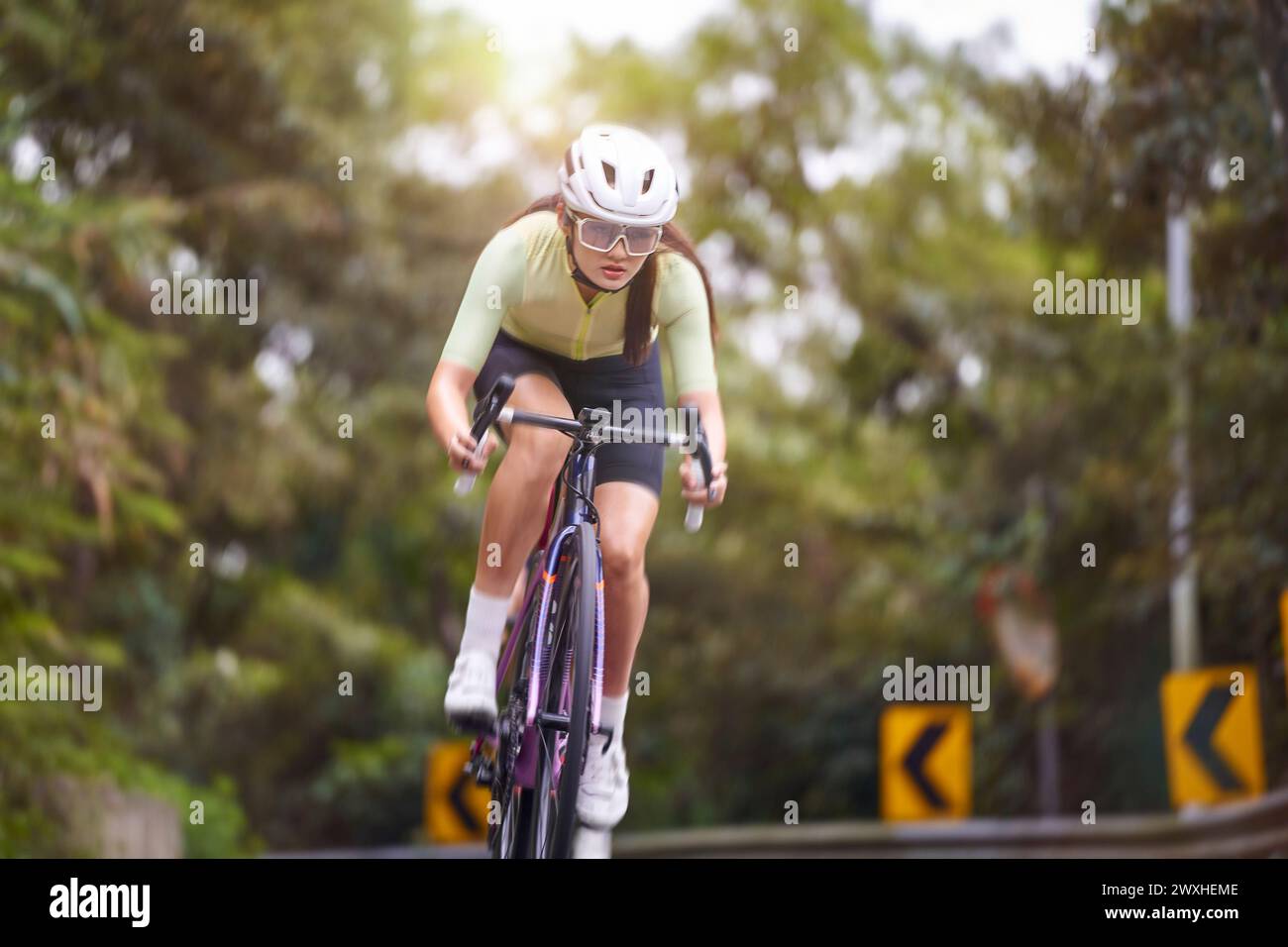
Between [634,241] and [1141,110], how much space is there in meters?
6.39

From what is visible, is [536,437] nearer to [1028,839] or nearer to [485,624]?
[485,624]

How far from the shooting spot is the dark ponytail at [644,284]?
17.0ft

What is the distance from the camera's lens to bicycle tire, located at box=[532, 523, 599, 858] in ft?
15.7

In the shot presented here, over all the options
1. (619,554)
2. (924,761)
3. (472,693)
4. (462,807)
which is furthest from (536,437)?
(462,807)

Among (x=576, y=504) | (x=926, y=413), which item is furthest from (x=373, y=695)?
(x=576, y=504)

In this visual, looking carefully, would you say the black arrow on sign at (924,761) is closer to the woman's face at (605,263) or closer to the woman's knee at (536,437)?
the woman's knee at (536,437)

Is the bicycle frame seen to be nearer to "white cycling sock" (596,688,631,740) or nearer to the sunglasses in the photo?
"white cycling sock" (596,688,631,740)

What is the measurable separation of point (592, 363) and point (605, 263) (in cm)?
56

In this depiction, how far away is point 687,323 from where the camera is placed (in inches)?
206

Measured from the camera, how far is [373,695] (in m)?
23.5

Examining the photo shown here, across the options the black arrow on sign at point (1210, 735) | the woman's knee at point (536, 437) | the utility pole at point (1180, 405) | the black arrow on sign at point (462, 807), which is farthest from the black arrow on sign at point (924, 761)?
the woman's knee at point (536, 437)

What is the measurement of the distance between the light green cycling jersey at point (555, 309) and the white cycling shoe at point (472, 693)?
38.5 inches

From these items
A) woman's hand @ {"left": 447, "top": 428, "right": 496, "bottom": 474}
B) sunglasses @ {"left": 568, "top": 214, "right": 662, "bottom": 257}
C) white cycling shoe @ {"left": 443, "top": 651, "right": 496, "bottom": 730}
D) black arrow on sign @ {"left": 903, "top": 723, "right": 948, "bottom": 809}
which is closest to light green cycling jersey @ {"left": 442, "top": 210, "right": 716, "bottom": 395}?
sunglasses @ {"left": 568, "top": 214, "right": 662, "bottom": 257}

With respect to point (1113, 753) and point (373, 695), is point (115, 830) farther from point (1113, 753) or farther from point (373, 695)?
point (373, 695)
